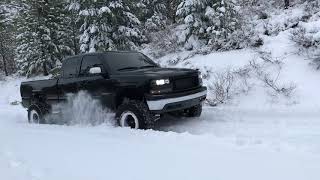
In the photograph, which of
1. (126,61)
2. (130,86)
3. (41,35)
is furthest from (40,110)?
(41,35)

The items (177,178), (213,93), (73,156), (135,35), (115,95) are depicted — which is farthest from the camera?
(135,35)

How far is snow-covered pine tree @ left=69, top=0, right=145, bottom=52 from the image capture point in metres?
18.8

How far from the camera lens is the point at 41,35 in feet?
78.1

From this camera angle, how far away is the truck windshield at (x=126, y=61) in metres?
9.88

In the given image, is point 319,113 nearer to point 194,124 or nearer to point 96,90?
point 194,124

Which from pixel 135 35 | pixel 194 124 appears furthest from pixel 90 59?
pixel 135 35

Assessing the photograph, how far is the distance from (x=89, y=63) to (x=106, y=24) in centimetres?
932

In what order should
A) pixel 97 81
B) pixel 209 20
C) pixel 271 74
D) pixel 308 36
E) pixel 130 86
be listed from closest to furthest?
pixel 130 86, pixel 97 81, pixel 271 74, pixel 308 36, pixel 209 20

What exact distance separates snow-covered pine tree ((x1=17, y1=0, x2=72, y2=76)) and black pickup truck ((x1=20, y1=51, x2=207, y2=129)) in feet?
42.9

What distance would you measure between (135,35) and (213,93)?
7983 mm

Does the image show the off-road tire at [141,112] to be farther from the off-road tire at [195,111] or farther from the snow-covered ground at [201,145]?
the off-road tire at [195,111]

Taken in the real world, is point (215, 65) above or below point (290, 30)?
below

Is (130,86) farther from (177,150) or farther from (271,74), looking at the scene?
(271,74)

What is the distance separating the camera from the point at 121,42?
19.9 m
